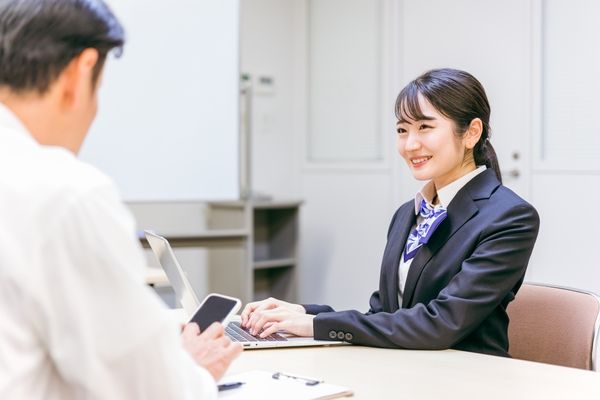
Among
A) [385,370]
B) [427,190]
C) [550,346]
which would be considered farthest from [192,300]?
[550,346]

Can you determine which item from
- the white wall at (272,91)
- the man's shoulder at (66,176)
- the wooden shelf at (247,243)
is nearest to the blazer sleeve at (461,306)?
the man's shoulder at (66,176)

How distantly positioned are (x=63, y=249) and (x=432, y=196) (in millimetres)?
1354

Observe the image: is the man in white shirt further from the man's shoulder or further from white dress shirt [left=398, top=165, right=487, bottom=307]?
white dress shirt [left=398, top=165, right=487, bottom=307]

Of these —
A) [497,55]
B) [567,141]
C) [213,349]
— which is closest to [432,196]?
[213,349]

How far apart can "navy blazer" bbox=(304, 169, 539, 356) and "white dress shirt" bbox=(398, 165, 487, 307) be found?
0.8 inches

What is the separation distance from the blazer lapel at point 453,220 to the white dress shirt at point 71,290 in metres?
1.06

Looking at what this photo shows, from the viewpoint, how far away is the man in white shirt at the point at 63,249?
78 cm

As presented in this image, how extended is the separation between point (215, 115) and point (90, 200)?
3465 mm

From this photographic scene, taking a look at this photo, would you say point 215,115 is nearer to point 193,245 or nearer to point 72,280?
point 193,245

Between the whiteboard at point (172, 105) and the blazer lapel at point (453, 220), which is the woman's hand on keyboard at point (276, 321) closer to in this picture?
the blazer lapel at point (453, 220)

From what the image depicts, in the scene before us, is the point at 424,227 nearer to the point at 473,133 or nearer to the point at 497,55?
the point at 473,133

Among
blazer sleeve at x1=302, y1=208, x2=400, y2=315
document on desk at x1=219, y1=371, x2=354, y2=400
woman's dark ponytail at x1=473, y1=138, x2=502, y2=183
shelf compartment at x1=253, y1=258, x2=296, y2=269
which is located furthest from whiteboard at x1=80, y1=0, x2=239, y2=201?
document on desk at x1=219, y1=371, x2=354, y2=400

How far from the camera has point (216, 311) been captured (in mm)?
1375

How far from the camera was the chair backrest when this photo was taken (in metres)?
1.76
